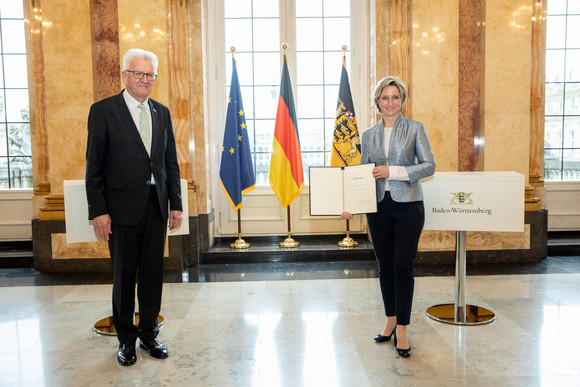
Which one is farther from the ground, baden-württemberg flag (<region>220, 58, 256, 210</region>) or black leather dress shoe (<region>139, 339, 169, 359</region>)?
baden-württemberg flag (<region>220, 58, 256, 210</region>)

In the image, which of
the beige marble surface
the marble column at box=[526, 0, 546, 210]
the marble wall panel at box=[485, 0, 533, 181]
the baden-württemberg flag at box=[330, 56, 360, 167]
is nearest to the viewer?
the beige marble surface

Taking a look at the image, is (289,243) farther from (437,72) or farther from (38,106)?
(38,106)

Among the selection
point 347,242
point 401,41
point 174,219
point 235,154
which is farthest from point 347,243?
point 174,219

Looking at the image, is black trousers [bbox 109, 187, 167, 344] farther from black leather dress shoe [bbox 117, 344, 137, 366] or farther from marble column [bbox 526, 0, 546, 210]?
marble column [bbox 526, 0, 546, 210]

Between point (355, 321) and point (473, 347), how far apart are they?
799mm

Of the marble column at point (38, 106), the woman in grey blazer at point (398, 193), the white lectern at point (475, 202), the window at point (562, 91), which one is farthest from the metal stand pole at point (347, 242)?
the marble column at point (38, 106)

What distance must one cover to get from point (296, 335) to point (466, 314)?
1.29 meters

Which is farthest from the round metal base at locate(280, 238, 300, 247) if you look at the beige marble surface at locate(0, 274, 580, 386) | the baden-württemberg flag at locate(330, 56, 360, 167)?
the beige marble surface at locate(0, 274, 580, 386)

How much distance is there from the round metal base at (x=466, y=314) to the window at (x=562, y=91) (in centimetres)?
368

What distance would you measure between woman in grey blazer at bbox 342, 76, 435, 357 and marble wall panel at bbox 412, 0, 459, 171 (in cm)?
248

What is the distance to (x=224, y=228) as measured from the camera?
19.3ft

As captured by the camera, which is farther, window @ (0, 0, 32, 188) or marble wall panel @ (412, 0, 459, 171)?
window @ (0, 0, 32, 188)

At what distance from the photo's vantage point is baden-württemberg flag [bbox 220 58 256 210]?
17.4 ft

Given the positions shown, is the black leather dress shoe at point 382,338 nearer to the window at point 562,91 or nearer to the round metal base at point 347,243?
the round metal base at point 347,243
